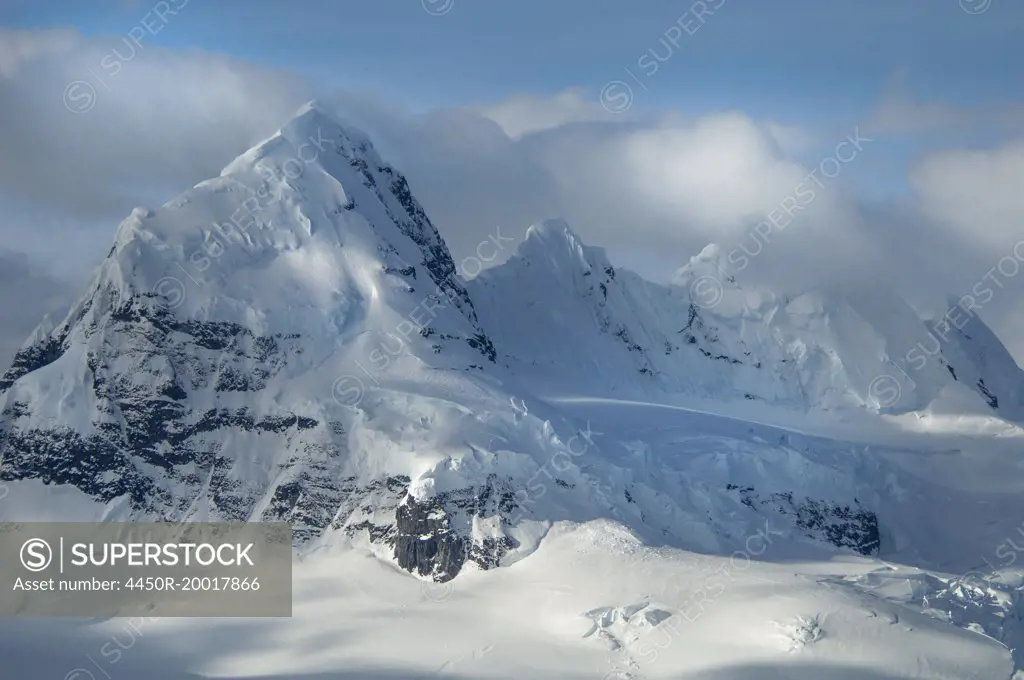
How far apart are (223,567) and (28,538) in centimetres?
2361

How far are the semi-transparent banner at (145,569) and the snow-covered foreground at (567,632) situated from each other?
A: 14.9 ft

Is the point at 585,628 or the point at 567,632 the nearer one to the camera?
the point at 585,628

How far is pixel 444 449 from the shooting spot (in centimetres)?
17550

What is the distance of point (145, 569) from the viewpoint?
567 ft

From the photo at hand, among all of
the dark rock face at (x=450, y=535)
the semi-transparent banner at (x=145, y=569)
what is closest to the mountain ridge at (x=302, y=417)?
the dark rock face at (x=450, y=535)

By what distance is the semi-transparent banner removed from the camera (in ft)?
538

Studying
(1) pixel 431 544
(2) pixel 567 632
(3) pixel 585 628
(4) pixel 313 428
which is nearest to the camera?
(3) pixel 585 628

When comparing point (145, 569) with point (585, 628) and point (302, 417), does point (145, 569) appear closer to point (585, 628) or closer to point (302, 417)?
point (302, 417)

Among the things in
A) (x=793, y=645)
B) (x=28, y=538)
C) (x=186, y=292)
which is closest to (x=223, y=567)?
(x=28, y=538)

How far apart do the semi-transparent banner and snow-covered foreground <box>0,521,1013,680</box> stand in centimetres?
454

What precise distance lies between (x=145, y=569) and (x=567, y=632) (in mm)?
54113

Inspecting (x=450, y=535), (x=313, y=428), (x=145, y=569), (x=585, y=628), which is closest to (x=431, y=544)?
(x=450, y=535)

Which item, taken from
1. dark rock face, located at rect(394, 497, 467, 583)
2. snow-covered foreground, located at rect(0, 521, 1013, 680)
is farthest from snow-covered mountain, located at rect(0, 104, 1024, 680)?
snow-covered foreground, located at rect(0, 521, 1013, 680)

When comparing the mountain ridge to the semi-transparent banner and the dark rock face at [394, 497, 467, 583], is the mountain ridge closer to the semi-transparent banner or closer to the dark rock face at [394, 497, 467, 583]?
→ the dark rock face at [394, 497, 467, 583]
